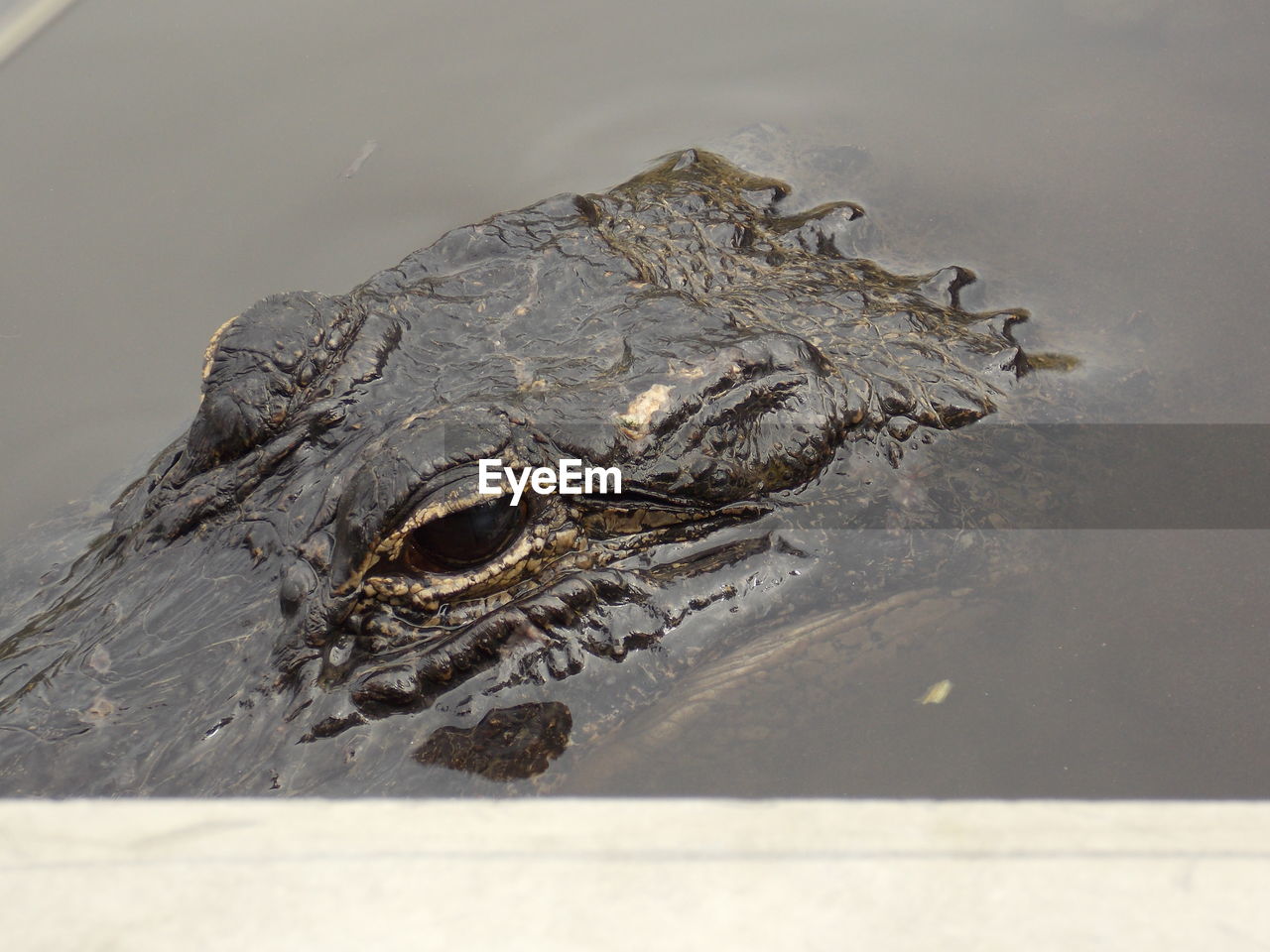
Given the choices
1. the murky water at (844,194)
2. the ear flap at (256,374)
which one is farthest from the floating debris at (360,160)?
the ear flap at (256,374)

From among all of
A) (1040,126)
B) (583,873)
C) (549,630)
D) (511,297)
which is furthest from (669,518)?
(1040,126)

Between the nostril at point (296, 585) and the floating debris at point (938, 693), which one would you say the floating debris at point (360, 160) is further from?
the floating debris at point (938, 693)

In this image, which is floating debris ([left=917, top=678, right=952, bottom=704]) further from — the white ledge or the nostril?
the nostril

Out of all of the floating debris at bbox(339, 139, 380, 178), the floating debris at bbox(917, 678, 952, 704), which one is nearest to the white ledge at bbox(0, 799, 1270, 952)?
the floating debris at bbox(917, 678, 952, 704)

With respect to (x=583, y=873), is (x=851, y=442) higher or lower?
lower

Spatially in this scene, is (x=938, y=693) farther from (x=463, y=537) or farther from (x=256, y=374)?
(x=256, y=374)

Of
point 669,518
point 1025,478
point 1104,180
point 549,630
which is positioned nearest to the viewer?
point 549,630

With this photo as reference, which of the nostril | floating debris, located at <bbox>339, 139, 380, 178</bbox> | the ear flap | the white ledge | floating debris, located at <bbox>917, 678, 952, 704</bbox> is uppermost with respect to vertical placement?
floating debris, located at <bbox>339, 139, 380, 178</bbox>

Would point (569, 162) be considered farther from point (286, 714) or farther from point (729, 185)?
point (286, 714)
